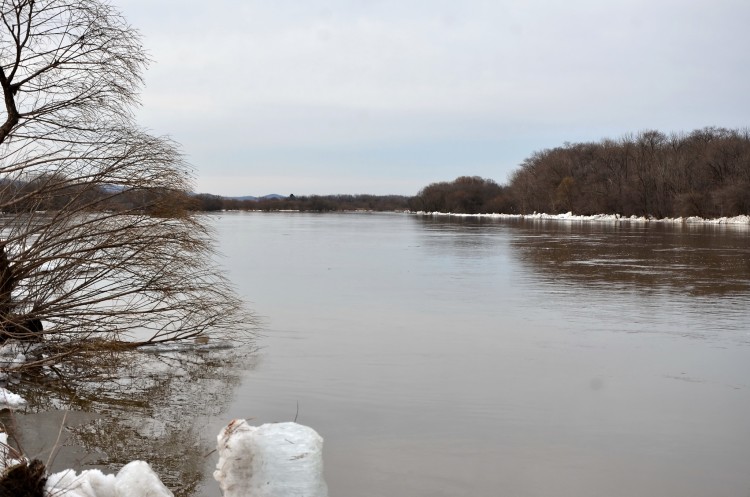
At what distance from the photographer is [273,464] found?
4324 mm

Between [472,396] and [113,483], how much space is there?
15.0 feet

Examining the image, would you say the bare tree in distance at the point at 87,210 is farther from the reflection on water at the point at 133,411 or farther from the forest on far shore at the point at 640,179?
the forest on far shore at the point at 640,179

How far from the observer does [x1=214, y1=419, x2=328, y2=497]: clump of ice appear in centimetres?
430

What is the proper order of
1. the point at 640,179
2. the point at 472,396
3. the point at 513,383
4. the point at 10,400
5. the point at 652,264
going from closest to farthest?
the point at 10,400
the point at 472,396
the point at 513,383
the point at 652,264
the point at 640,179

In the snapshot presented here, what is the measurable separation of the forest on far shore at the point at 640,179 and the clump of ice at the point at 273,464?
71092 millimetres

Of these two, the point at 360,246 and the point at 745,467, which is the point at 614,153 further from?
the point at 745,467

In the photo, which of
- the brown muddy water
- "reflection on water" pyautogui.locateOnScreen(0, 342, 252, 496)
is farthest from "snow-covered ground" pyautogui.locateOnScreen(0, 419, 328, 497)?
the brown muddy water

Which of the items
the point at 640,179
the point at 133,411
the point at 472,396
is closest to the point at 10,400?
the point at 133,411

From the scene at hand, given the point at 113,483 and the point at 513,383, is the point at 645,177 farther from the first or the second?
the point at 113,483

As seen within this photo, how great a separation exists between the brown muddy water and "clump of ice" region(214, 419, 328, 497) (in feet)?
3.63

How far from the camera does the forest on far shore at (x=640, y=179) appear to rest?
7575 cm

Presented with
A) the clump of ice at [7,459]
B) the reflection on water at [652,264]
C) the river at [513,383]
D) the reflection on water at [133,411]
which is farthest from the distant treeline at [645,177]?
the clump of ice at [7,459]

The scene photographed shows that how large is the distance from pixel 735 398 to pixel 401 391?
11.9 ft

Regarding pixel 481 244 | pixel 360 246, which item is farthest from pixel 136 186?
pixel 481 244
